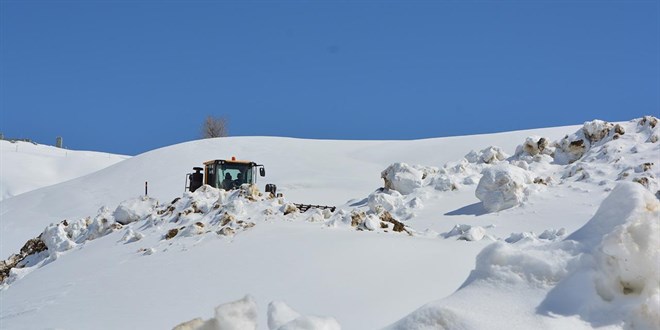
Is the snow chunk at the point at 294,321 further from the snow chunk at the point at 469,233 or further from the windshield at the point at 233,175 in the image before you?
the windshield at the point at 233,175

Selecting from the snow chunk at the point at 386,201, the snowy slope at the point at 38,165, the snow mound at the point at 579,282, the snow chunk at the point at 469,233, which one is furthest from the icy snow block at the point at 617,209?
the snowy slope at the point at 38,165

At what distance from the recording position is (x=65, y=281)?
9133mm

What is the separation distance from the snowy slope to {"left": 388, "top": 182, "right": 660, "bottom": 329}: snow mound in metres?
39.0

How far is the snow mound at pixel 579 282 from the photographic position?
9.64 ft

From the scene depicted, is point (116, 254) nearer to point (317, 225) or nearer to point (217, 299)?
point (317, 225)

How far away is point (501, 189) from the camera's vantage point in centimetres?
1316

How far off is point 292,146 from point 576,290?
28.9 metres

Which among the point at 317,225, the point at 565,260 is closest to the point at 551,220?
the point at 317,225

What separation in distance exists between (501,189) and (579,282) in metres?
10.2

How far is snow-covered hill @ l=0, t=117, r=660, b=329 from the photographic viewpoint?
10.0 feet

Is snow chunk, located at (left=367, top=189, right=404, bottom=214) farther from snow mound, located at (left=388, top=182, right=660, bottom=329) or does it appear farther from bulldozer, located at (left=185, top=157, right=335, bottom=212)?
snow mound, located at (left=388, top=182, right=660, bottom=329)

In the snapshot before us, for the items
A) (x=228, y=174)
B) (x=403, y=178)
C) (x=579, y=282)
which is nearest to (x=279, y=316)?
(x=579, y=282)

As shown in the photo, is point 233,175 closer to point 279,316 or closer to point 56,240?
point 56,240

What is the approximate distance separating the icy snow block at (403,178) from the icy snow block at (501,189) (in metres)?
2.04
